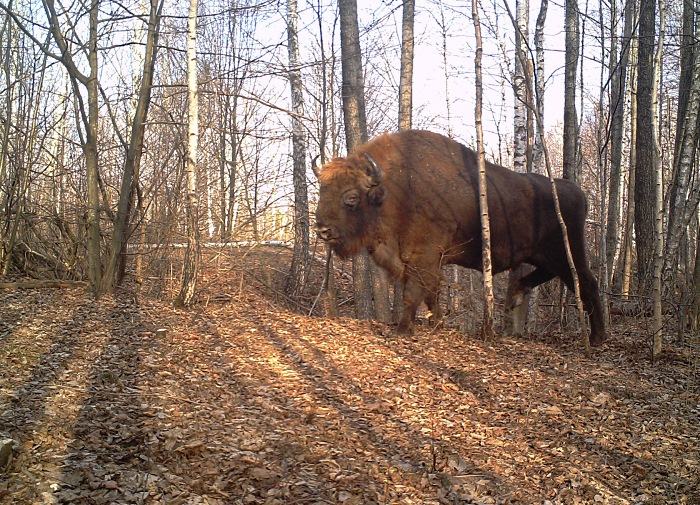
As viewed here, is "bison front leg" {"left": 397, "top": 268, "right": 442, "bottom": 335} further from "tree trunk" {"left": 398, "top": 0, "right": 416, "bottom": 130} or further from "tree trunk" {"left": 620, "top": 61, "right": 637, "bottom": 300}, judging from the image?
"tree trunk" {"left": 620, "top": 61, "right": 637, "bottom": 300}

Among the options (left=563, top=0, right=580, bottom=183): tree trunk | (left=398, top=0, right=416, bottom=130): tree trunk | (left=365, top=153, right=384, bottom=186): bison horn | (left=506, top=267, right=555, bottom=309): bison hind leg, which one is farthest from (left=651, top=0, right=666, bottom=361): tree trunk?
(left=398, top=0, right=416, bottom=130): tree trunk

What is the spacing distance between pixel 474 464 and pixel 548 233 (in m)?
5.39

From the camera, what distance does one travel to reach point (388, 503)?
3.74 metres

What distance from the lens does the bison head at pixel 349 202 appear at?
8086 mm

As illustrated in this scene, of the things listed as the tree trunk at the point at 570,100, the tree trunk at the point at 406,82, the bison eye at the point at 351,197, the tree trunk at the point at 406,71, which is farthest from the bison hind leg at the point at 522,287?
the tree trunk at the point at 406,71

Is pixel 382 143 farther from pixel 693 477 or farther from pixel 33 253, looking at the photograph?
pixel 33 253

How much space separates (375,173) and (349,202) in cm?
53

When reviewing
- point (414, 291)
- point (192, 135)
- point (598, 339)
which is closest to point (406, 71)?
point (192, 135)

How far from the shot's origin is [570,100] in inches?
443

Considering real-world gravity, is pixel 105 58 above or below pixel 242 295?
above

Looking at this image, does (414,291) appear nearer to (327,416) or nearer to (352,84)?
(327,416)

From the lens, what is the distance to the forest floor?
3830 millimetres

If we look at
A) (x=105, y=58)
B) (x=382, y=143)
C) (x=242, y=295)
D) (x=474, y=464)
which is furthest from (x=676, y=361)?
(x=105, y=58)

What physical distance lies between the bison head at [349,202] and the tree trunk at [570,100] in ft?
14.7
